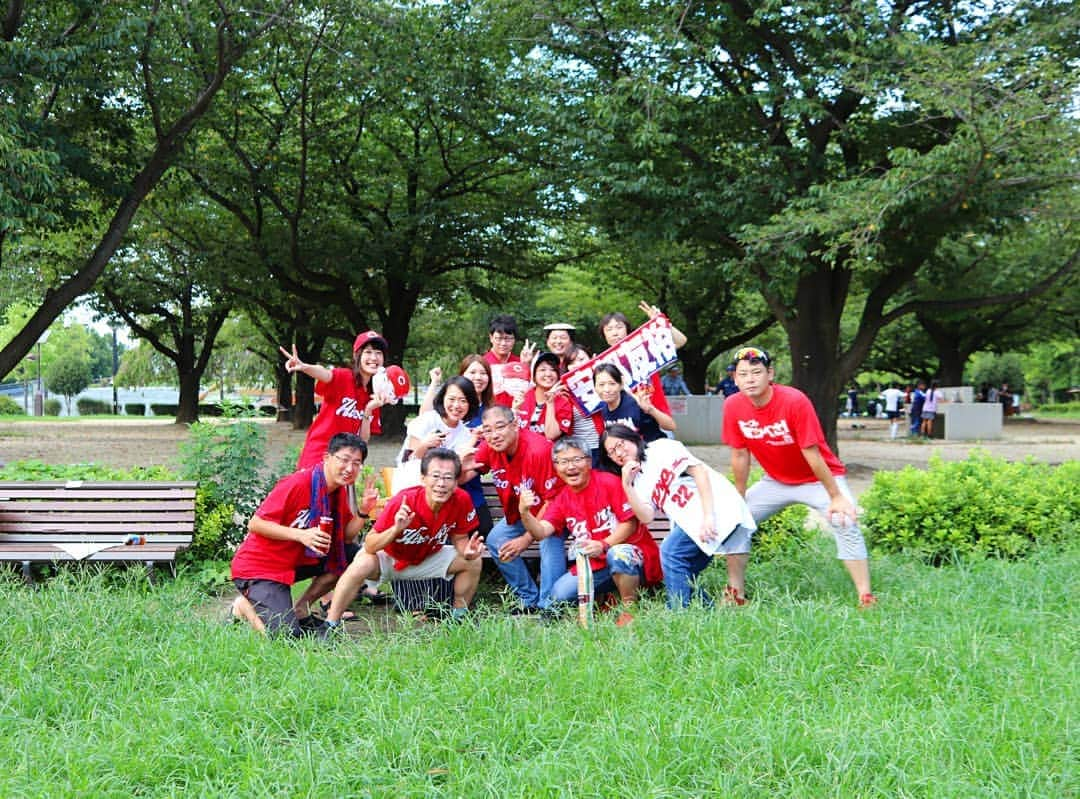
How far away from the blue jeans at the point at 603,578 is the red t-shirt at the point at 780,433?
93cm

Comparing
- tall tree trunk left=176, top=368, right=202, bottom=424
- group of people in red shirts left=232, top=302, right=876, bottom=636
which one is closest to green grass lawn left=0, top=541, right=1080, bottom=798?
group of people in red shirts left=232, top=302, right=876, bottom=636

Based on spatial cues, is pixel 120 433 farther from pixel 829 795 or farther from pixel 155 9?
pixel 829 795

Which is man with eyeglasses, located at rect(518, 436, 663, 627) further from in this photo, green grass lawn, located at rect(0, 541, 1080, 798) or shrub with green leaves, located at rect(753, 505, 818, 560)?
shrub with green leaves, located at rect(753, 505, 818, 560)

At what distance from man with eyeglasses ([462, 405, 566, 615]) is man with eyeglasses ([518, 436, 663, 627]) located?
0.38 feet

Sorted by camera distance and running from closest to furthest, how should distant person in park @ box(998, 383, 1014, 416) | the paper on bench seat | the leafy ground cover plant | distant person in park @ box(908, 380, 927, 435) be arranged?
1. the paper on bench seat
2. the leafy ground cover plant
3. distant person in park @ box(908, 380, 927, 435)
4. distant person in park @ box(998, 383, 1014, 416)

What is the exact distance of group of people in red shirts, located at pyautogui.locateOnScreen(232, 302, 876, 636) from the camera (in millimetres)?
5305

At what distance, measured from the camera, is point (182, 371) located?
32.1 m

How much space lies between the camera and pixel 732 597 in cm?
550

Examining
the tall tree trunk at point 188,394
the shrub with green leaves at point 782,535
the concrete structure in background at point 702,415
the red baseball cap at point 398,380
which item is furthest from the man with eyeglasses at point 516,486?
the tall tree trunk at point 188,394

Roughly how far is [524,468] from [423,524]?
2.57ft

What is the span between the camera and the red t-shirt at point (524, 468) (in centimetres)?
591

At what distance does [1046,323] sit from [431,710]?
37.8 m

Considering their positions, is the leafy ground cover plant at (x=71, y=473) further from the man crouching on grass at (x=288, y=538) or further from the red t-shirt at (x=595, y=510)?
the red t-shirt at (x=595, y=510)

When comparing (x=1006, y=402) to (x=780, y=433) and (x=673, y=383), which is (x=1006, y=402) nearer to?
(x=673, y=383)
